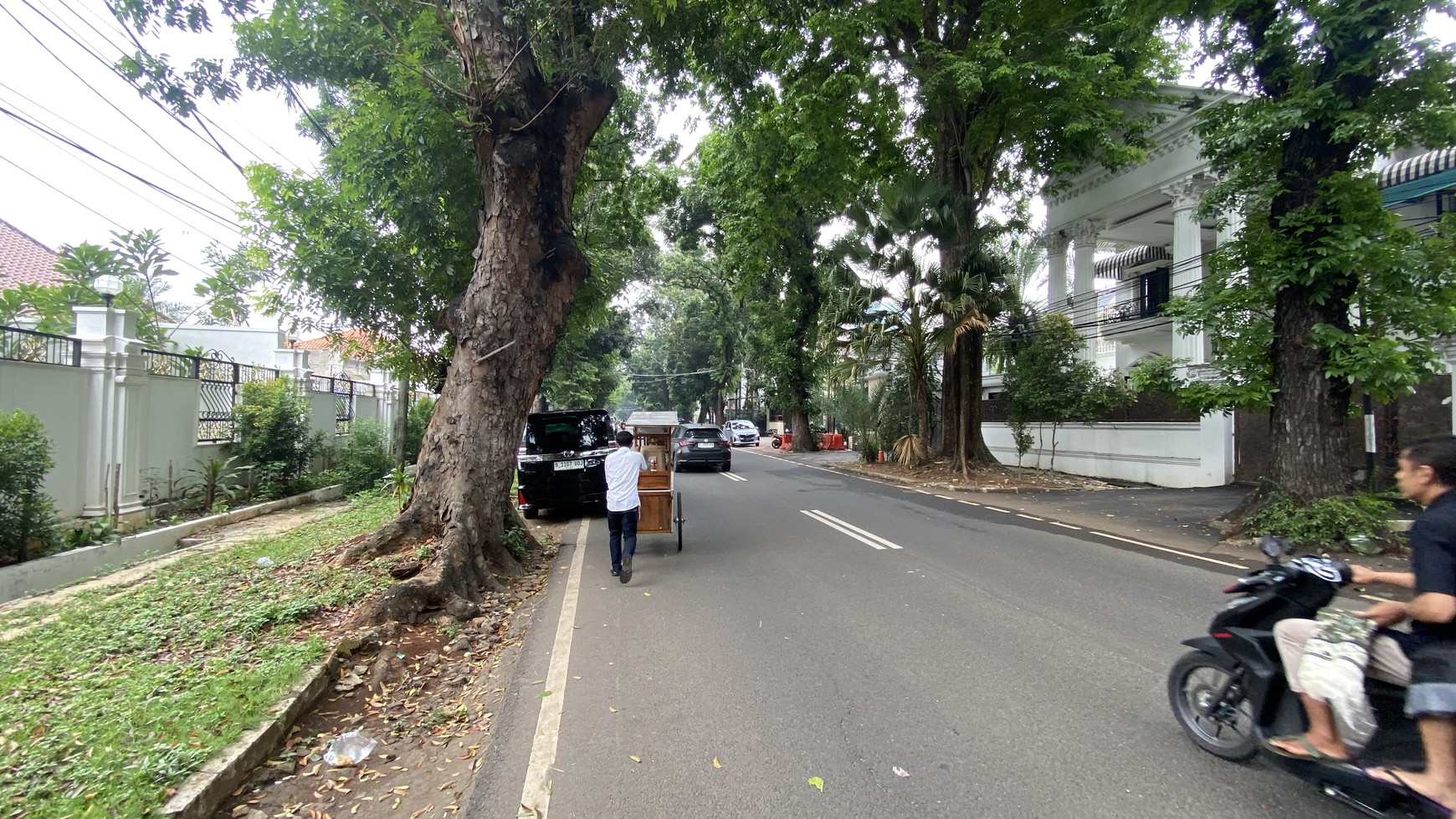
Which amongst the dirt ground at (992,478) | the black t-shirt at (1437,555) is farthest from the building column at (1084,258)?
the black t-shirt at (1437,555)

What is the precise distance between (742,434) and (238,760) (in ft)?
135

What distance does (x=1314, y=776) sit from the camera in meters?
2.90

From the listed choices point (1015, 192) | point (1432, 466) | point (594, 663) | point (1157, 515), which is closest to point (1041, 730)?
point (1432, 466)

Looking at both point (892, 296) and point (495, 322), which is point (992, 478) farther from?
point (495, 322)

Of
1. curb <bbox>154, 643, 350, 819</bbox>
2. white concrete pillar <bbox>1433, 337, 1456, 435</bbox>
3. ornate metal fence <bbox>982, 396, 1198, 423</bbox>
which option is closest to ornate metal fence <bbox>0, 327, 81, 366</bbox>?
curb <bbox>154, 643, 350, 819</bbox>

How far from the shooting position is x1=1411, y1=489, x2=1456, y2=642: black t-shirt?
8.64 feet

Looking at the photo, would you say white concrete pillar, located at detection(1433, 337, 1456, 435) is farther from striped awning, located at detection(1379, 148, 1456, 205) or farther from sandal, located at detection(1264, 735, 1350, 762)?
sandal, located at detection(1264, 735, 1350, 762)

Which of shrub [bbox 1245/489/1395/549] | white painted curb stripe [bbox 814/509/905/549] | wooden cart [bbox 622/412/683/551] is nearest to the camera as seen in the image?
shrub [bbox 1245/489/1395/549]

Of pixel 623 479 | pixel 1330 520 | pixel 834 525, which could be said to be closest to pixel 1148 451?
pixel 1330 520

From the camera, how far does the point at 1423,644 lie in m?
2.73

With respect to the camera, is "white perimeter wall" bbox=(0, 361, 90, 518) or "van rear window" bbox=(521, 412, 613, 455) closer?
"white perimeter wall" bbox=(0, 361, 90, 518)

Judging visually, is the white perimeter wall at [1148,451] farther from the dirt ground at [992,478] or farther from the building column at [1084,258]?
the building column at [1084,258]

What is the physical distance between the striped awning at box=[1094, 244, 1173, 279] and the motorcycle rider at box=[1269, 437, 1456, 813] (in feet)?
75.3

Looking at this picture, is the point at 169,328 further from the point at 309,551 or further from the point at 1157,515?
the point at 1157,515
